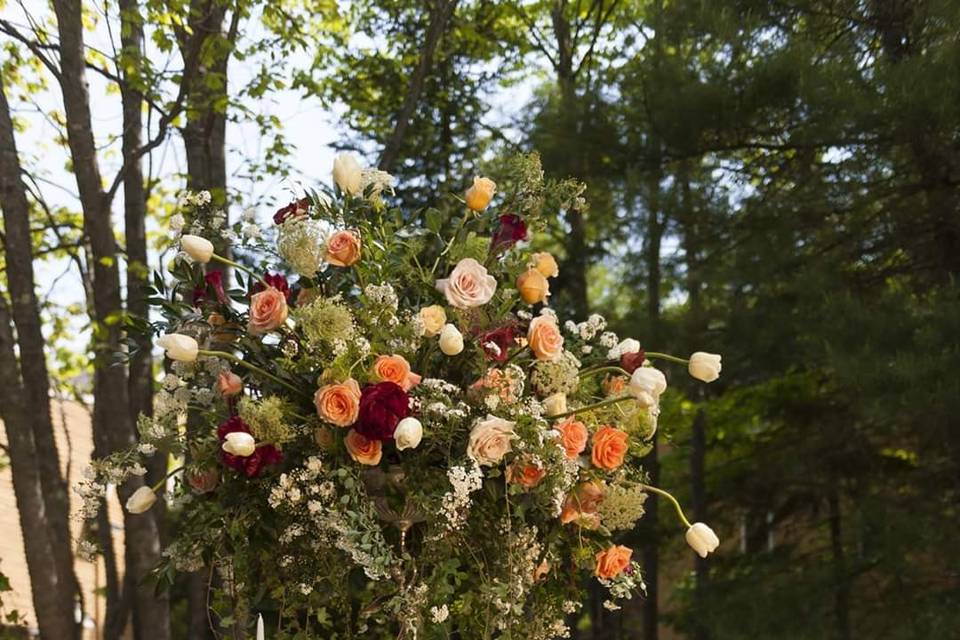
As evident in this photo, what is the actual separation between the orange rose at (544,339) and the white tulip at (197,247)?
631 mm

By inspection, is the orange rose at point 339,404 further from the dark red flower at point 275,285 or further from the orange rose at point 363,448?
the dark red flower at point 275,285

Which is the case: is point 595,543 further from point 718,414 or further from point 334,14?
point 718,414

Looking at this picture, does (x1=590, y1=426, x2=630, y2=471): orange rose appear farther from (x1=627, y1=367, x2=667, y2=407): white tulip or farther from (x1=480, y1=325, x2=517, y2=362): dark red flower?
(x1=480, y1=325, x2=517, y2=362): dark red flower

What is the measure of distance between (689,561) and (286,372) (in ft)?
32.2

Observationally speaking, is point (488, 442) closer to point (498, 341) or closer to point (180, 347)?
point (498, 341)

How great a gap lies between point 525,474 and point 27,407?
9.18 ft

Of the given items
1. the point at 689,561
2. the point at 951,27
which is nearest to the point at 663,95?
the point at 951,27

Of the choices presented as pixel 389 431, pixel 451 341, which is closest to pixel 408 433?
pixel 389 431

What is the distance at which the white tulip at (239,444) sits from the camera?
2.02 meters

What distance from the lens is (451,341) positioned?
2.16 meters

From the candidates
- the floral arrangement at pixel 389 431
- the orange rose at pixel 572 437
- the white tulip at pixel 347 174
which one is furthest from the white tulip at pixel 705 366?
the white tulip at pixel 347 174

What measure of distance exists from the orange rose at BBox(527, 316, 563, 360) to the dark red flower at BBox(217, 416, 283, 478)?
524mm

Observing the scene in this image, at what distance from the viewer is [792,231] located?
6.80 meters

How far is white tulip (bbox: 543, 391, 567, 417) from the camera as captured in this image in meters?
2.28
